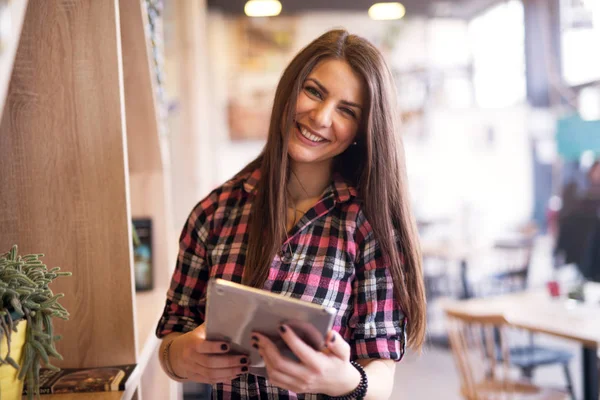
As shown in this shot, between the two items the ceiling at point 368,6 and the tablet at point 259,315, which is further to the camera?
the ceiling at point 368,6

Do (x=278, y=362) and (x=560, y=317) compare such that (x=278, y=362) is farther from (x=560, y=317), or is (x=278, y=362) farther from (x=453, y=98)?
(x=453, y=98)

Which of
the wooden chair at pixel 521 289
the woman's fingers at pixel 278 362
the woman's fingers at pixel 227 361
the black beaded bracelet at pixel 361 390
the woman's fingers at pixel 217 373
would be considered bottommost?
the wooden chair at pixel 521 289

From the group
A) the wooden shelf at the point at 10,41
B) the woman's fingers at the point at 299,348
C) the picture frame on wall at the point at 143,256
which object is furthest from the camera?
the picture frame on wall at the point at 143,256

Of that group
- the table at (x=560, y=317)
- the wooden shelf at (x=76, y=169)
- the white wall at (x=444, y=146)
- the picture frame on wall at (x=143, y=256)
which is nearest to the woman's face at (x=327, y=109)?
the wooden shelf at (x=76, y=169)

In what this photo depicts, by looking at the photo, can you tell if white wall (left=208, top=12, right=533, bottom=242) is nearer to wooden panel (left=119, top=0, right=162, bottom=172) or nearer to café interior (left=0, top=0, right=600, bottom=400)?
café interior (left=0, top=0, right=600, bottom=400)

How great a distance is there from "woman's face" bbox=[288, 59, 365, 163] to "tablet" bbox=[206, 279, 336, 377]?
0.47 meters

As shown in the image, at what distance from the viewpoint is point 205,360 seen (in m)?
1.21

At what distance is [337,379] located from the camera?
3.76 feet

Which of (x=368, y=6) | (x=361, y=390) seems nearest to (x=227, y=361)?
(x=361, y=390)

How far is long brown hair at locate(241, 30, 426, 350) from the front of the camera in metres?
1.41

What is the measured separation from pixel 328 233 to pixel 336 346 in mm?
394

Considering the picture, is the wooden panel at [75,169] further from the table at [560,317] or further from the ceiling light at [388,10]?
the ceiling light at [388,10]

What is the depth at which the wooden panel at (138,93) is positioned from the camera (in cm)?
178

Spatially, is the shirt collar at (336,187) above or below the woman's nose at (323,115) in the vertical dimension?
below
